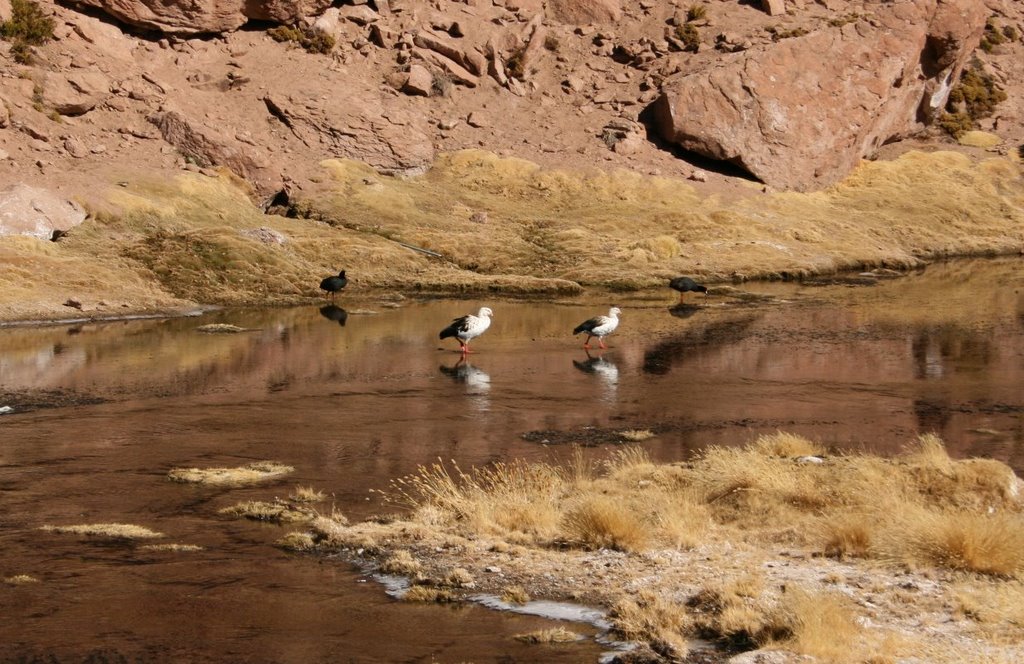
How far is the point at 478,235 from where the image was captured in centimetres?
5147

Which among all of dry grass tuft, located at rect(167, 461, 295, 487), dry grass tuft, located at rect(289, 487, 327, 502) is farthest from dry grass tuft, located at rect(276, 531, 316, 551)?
dry grass tuft, located at rect(167, 461, 295, 487)

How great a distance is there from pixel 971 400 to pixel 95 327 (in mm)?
23046

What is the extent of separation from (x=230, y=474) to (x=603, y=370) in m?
12.1

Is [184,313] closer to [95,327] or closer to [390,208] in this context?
[95,327]

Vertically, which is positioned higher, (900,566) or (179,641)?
(900,566)

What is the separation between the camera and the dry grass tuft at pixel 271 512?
51.3 feet

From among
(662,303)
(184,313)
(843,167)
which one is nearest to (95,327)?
(184,313)

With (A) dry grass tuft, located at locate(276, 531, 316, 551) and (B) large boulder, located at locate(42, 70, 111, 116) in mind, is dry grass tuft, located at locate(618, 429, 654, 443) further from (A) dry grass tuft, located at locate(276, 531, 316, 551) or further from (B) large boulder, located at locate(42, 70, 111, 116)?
(B) large boulder, located at locate(42, 70, 111, 116)

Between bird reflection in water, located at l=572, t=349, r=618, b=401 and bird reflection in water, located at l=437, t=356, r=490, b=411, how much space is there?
237 cm

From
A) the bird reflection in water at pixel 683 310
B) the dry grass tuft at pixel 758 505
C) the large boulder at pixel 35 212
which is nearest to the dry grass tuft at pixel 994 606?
the dry grass tuft at pixel 758 505

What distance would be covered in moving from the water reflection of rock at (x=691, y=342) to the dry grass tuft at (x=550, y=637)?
1691cm

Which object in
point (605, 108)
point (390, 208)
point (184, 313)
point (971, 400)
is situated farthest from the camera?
point (605, 108)

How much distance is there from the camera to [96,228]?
43.2m

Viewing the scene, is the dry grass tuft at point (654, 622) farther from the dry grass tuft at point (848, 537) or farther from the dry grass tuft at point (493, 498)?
the dry grass tuft at point (493, 498)
